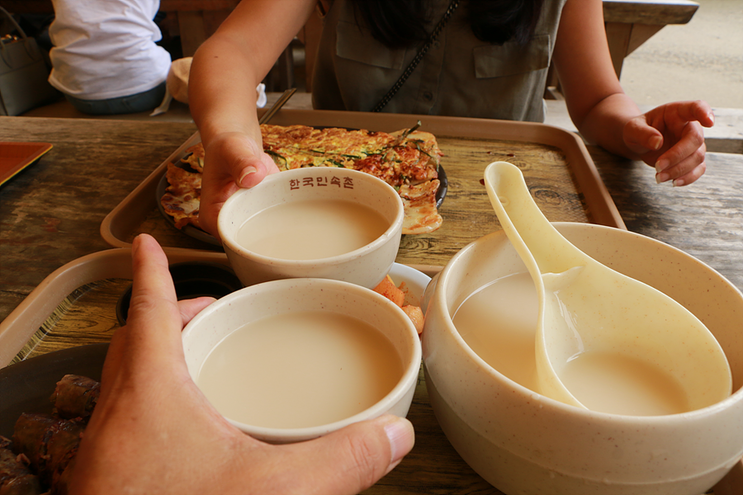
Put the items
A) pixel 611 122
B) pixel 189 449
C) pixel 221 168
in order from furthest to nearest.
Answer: pixel 611 122, pixel 221 168, pixel 189 449

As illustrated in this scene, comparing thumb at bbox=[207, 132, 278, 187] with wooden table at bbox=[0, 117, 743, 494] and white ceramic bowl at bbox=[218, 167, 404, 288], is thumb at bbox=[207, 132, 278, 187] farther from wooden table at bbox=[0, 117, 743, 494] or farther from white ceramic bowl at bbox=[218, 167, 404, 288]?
wooden table at bbox=[0, 117, 743, 494]

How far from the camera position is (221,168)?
940mm

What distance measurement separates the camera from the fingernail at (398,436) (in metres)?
0.39

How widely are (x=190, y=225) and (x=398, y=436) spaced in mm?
900

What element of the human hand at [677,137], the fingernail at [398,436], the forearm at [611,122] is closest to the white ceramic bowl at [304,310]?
the fingernail at [398,436]

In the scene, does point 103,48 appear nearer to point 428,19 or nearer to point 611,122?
point 428,19

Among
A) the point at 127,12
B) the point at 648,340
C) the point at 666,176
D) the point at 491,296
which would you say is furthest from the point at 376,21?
the point at 127,12

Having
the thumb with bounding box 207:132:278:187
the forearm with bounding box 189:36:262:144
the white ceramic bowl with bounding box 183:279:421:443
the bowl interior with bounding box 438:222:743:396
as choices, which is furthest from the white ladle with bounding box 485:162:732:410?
the forearm with bounding box 189:36:262:144

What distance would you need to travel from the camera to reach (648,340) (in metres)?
0.52

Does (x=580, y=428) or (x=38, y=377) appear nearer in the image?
(x=580, y=428)

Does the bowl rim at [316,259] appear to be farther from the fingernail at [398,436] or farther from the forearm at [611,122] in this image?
the forearm at [611,122]

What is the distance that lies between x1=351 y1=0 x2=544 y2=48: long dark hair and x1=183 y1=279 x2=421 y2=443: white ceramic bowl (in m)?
1.33

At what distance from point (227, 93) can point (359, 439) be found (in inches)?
43.9

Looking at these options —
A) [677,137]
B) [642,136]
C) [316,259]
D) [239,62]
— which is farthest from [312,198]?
[677,137]
